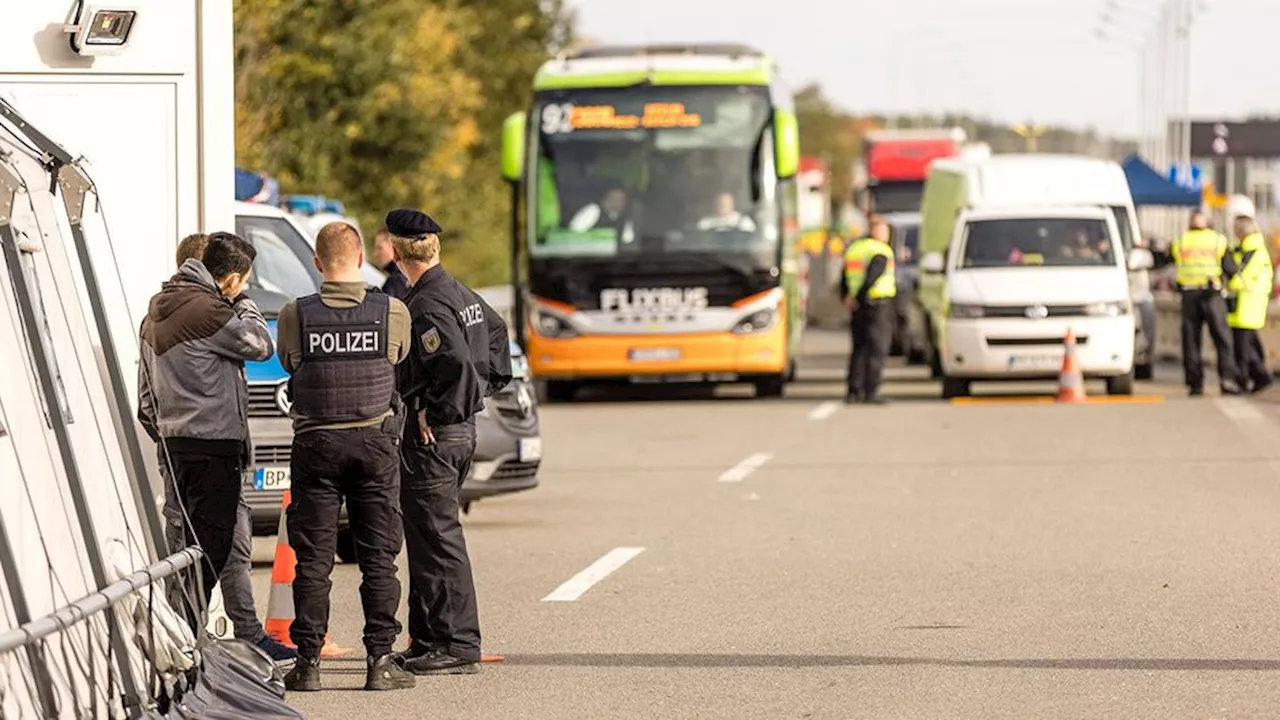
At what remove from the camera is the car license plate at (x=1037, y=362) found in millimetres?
26203

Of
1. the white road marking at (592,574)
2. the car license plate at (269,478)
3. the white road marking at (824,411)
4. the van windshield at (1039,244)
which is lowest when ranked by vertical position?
the white road marking at (824,411)

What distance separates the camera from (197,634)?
8.71m

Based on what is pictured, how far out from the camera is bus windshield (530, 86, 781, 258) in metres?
26.9

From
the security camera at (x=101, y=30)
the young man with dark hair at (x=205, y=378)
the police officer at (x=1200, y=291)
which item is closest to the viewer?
the young man with dark hair at (x=205, y=378)

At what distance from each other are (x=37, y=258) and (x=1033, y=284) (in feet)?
62.2

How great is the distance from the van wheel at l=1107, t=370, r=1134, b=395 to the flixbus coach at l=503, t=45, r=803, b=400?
3.26 metres

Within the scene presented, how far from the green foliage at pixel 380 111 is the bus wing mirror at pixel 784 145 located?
25.5 feet

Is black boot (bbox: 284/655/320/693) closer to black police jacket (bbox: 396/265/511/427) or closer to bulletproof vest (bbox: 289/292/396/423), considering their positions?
bulletproof vest (bbox: 289/292/396/423)

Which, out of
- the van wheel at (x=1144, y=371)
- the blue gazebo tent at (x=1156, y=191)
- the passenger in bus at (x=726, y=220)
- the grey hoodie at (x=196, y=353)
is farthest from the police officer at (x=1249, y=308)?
the blue gazebo tent at (x=1156, y=191)

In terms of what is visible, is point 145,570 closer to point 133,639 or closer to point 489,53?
point 133,639

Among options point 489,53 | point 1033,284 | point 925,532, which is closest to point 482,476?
point 925,532

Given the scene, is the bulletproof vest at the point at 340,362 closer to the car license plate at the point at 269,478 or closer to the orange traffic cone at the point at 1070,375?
the car license plate at the point at 269,478

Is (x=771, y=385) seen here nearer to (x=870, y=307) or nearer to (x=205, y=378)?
(x=870, y=307)

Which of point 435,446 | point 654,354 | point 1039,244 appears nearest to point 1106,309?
point 1039,244
